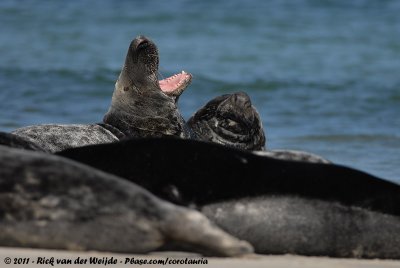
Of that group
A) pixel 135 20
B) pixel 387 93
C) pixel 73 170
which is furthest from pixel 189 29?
pixel 73 170

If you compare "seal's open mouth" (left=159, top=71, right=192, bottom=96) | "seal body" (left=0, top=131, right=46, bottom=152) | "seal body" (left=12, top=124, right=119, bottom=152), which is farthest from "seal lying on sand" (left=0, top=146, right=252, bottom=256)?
"seal's open mouth" (left=159, top=71, right=192, bottom=96)

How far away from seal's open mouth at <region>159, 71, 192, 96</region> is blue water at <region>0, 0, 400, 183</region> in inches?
62.7

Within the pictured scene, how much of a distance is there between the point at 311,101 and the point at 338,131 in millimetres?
2676

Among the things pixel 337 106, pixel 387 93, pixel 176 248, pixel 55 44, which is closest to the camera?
pixel 176 248

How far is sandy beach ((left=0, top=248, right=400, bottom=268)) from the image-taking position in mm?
4375

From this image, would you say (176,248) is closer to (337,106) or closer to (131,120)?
(131,120)

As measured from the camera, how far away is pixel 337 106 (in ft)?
43.9

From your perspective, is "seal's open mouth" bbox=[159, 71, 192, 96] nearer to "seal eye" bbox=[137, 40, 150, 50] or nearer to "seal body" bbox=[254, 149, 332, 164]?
"seal eye" bbox=[137, 40, 150, 50]

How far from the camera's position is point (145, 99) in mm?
7898

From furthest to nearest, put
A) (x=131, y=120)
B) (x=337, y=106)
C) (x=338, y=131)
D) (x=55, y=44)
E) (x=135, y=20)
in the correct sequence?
(x=135, y=20) → (x=55, y=44) → (x=337, y=106) → (x=338, y=131) → (x=131, y=120)

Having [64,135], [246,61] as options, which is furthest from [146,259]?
[246,61]

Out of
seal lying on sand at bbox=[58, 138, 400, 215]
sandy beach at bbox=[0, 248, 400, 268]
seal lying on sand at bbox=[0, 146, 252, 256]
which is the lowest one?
sandy beach at bbox=[0, 248, 400, 268]

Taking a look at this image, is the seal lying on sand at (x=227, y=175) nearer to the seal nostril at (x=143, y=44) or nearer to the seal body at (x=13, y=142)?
the seal body at (x=13, y=142)

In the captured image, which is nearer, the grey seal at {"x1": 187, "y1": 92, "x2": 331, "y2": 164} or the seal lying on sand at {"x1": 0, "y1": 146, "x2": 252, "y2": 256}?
the seal lying on sand at {"x1": 0, "y1": 146, "x2": 252, "y2": 256}
